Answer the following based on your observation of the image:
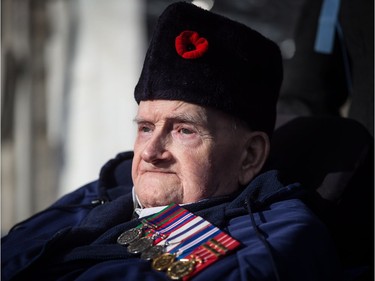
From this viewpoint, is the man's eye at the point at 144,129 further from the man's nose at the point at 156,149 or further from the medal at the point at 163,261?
the medal at the point at 163,261

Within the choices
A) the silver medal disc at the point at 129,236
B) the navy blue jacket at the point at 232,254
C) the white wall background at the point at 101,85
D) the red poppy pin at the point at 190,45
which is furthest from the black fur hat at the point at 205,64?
the white wall background at the point at 101,85

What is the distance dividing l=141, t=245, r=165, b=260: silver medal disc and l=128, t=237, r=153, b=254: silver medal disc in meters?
0.02

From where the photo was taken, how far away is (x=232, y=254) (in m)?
1.76

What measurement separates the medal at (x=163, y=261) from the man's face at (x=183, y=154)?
0.31 m

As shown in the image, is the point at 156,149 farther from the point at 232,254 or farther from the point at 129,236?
the point at 232,254

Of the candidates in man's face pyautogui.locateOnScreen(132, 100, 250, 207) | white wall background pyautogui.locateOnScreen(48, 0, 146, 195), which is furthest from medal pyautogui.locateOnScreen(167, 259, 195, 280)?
white wall background pyautogui.locateOnScreen(48, 0, 146, 195)

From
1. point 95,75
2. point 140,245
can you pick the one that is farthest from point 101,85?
point 140,245

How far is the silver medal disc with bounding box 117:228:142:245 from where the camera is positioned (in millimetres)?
1953

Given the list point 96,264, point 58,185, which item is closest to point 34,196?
point 58,185

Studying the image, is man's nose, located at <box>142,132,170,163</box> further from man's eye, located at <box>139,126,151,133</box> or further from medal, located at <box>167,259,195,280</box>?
medal, located at <box>167,259,195,280</box>

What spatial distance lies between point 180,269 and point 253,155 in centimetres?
68

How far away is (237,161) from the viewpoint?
220 cm

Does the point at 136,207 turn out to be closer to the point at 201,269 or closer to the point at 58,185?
the point at 201,269

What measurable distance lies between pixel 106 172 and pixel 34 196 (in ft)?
10.2
